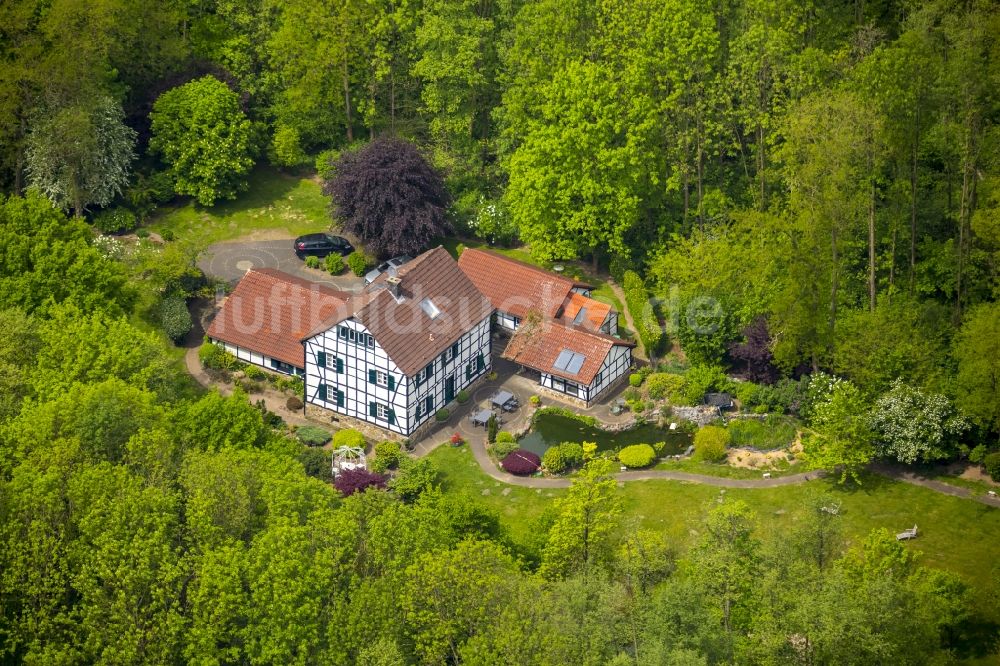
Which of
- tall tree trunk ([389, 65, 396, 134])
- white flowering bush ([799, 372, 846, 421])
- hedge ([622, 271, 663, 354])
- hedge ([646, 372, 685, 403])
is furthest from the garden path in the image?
tall tree trunk ([389, 65, 396, 134])

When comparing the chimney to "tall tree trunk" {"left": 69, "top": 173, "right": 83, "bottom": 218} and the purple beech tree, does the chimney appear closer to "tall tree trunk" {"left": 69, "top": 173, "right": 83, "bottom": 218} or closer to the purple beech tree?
the purple beech tree

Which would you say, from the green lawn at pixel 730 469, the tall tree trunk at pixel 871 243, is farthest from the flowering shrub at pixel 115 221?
the tall tree trunk at pixel 871 243

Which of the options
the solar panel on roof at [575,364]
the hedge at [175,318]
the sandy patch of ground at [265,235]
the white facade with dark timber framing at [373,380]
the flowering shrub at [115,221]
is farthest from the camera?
the sandy patch of ground at [265,235]

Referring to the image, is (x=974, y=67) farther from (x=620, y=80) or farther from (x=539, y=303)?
(x=539, y=303)

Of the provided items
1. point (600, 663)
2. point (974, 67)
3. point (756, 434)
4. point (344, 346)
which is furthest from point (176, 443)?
point (974, 67)

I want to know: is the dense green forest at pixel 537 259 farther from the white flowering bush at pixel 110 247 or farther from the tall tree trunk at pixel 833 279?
the white flowering bush at pixel 110 247

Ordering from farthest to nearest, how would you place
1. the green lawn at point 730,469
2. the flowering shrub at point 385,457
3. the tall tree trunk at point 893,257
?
the tall tree trunk at point 893,257, the flowering shrub at point 385,457, the green lawn at point 730,469

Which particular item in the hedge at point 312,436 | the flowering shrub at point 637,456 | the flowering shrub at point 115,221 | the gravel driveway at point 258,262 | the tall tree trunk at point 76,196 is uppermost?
the tall tree trunk at point 76,196

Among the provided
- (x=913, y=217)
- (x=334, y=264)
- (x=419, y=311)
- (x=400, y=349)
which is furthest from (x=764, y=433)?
(x=334, y=264)
